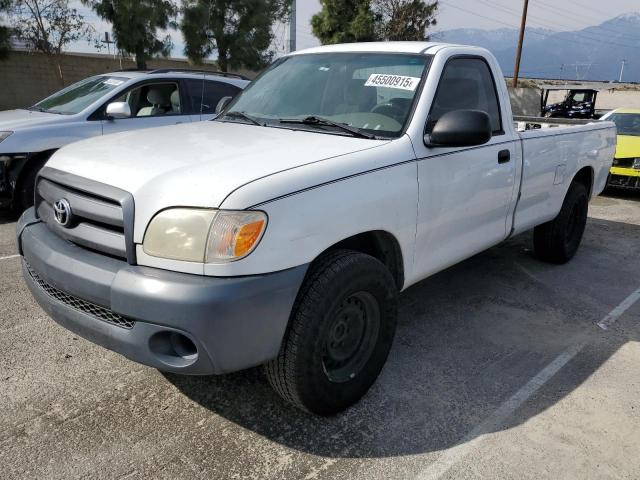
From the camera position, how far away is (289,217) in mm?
2305

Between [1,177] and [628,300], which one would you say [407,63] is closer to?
[628,300]

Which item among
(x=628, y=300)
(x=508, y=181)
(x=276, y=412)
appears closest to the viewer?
(x=276, y=412)

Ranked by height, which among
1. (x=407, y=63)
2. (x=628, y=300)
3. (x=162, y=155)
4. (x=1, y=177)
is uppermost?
(x=407, y=63)

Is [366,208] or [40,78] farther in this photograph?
[40,78]

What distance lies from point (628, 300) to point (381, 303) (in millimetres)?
2848

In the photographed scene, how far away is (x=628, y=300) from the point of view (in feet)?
15.0

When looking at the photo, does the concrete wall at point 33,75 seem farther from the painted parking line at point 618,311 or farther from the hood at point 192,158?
the painted parking line at point 618,311

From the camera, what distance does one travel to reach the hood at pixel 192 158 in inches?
89.2

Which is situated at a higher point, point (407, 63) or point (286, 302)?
point (407, 63)

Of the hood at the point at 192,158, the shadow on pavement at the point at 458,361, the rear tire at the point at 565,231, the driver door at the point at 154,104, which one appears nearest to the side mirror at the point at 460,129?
the hood at the point at 192,158

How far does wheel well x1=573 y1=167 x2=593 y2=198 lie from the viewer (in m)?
5.30

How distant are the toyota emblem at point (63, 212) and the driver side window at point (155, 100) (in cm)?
460

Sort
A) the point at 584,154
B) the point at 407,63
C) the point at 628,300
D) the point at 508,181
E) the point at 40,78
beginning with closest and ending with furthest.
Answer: the point at 407,63, the point at 508,181, the point at 628,300, the point at 584,154, the point at 40,78

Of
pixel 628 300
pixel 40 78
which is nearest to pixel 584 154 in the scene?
pixel 628 300
